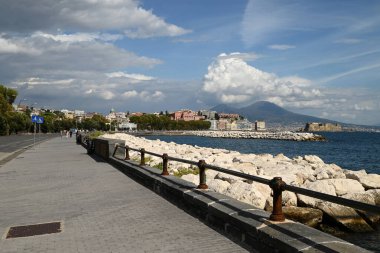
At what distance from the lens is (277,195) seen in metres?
5.59

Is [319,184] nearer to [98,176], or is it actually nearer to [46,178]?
[98,176]

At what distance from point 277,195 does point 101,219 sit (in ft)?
11.4

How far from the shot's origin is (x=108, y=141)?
63.2ft

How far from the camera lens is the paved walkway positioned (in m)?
6.03

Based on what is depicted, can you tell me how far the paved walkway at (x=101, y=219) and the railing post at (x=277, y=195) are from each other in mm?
622

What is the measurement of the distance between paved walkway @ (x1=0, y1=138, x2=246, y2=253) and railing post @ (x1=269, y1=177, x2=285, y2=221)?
2.04ft

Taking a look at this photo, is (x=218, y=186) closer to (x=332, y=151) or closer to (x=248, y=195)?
(x=248, y=195)

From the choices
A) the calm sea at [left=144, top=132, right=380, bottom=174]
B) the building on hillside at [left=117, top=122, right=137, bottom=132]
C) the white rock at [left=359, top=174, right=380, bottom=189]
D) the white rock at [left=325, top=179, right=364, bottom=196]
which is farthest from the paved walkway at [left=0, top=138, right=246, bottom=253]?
the building on hillside at [left=117, top=122, right=137, bottom=132]

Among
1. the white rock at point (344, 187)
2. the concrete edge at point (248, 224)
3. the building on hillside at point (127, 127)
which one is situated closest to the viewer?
the concrete edge at point (248, 224)

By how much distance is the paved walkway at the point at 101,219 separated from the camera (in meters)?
6.03

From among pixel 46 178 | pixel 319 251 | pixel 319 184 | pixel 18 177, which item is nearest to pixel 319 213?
pixel 319 184

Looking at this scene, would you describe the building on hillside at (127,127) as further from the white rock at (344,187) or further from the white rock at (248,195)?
the white rock at (248,195)

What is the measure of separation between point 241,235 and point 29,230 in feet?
11.4

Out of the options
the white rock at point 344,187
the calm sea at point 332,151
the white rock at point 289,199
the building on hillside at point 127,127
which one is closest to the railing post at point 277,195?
the white rock at point 289,199
